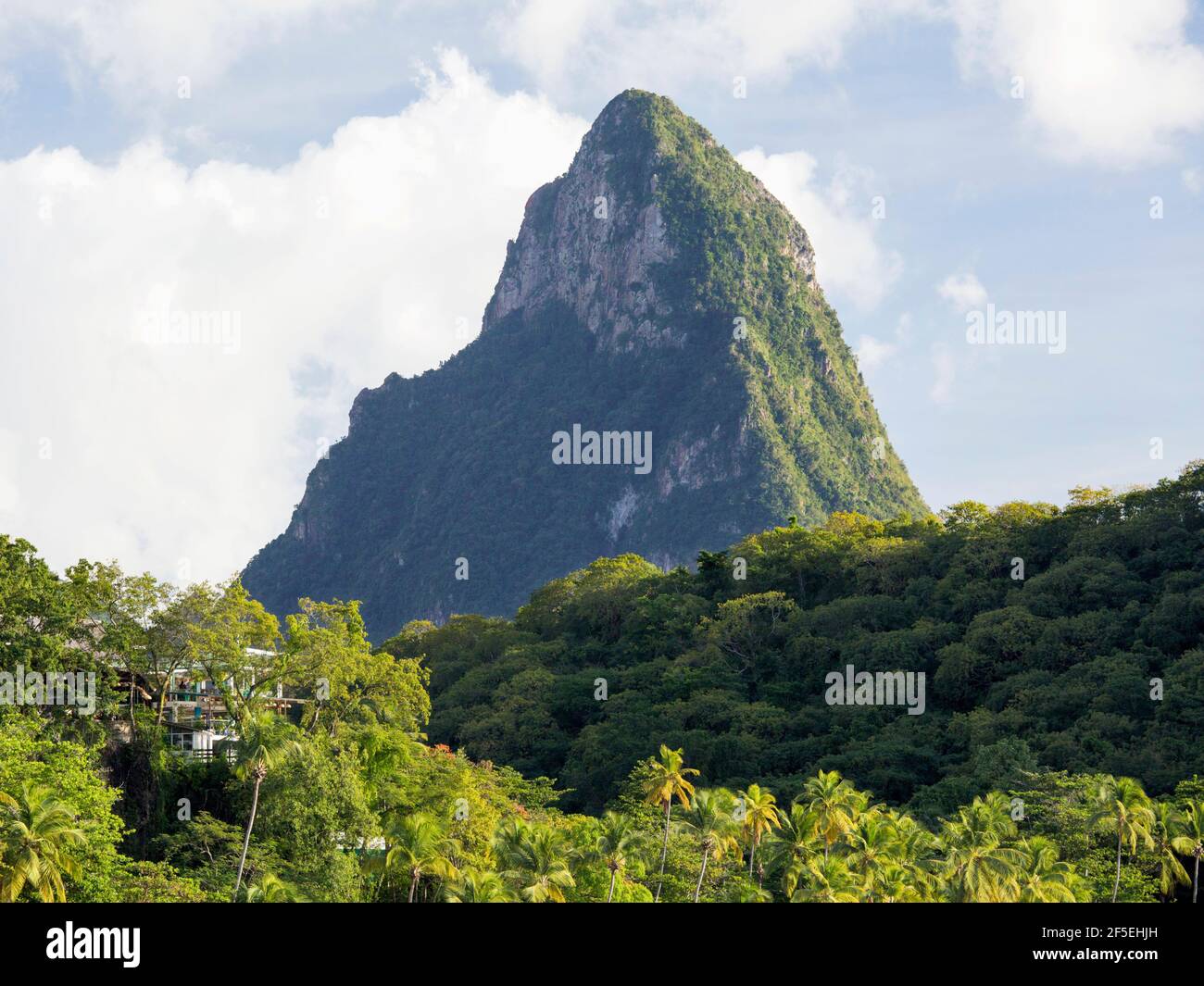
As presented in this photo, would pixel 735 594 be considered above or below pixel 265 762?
above

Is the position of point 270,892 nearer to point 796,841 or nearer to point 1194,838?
point 796,841

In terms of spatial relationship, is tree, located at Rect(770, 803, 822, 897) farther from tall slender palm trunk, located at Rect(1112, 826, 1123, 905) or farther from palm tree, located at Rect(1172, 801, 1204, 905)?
palm tree, located at Rect(1172, 801, 1204, 905)

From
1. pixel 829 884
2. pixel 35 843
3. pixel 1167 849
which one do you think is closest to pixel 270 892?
pixel 35 843

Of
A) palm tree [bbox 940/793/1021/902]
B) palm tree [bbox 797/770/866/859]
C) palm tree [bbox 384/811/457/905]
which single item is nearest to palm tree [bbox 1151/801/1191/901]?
palm tree [bbox 940/793/1021/902]


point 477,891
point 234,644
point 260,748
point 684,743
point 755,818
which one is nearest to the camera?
point 477,891
